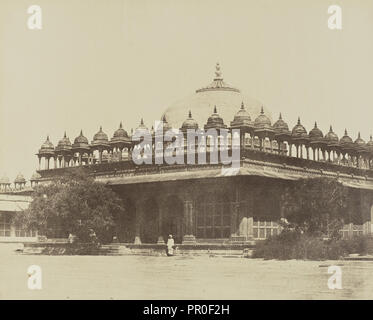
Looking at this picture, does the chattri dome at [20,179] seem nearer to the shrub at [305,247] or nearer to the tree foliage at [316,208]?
the tree foliage at [316,208]

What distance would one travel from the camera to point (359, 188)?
38.9 m

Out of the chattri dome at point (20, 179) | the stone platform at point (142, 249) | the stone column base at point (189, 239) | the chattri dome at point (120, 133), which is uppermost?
the chattri dome at point (120, 133)

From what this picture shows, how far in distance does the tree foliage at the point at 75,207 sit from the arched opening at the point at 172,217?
2.32 meters

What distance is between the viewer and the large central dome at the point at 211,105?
42844 mm

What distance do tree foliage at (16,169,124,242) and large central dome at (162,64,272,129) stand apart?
10.3 meters

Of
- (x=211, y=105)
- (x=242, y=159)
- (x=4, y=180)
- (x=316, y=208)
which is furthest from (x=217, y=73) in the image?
(x=4, y=180)

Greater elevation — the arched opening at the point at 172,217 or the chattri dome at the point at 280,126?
the chattri dome at the point at 280,126

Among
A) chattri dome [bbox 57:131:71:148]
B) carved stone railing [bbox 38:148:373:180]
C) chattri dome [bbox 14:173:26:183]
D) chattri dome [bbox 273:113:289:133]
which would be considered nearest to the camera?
carved stone railing [bbox 38:148:373:180]

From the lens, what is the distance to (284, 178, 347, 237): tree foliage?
2895 cm

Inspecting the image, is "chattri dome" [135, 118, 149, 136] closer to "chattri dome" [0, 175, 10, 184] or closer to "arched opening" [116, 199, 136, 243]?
"arched opening" [116, 199, 136, 243]

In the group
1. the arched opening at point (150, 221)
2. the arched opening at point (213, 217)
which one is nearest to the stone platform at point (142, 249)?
the arched opening at point (150, 221)

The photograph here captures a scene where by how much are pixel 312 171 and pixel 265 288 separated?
2086 centimetres

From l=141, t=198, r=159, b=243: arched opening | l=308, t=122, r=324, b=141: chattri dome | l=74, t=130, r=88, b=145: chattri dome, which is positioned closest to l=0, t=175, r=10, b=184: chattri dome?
l=74, t=130, r=88, b=145: chattri dome

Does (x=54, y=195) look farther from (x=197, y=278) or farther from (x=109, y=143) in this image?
(x=197, y=278)
